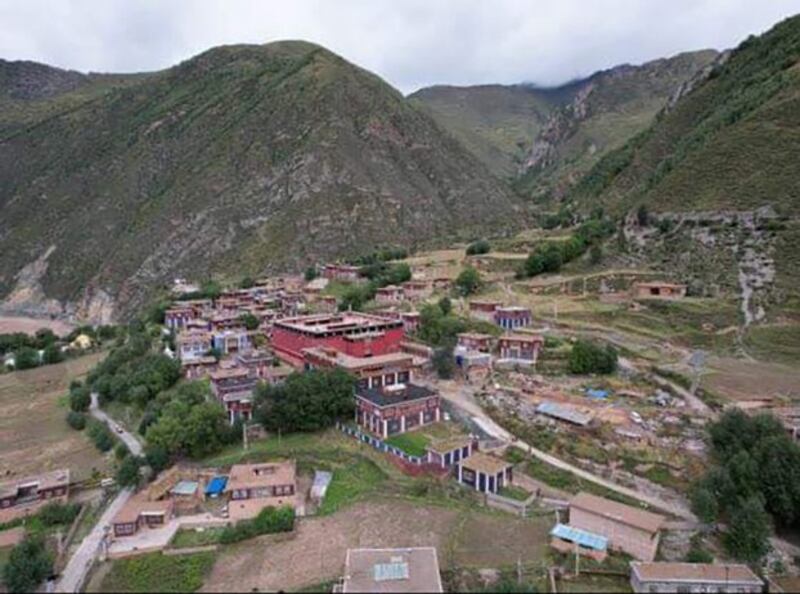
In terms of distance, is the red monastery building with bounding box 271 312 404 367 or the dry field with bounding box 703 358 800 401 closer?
the dry field with bounding box 703 358 800 401

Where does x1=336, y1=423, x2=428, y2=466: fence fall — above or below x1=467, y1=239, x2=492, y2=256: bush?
below

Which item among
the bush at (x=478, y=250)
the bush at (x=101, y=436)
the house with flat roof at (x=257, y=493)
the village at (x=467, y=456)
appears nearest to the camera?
the village at (x=467, y=456)

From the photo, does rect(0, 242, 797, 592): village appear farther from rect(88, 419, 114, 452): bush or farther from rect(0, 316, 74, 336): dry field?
rect(0, 316, 74, 336): dry field

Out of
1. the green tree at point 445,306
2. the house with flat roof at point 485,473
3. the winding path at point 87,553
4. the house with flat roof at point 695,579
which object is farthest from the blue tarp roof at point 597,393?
the winding path at point 87,553

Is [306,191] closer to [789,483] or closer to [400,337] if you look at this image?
[400,337]

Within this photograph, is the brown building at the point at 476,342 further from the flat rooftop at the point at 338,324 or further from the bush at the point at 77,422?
the bush at the point at 77,422

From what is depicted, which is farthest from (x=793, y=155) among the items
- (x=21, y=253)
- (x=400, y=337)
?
(x=21, y=253)

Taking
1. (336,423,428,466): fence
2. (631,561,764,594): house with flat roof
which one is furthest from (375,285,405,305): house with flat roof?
(631,561,764,594): house with flat roof
